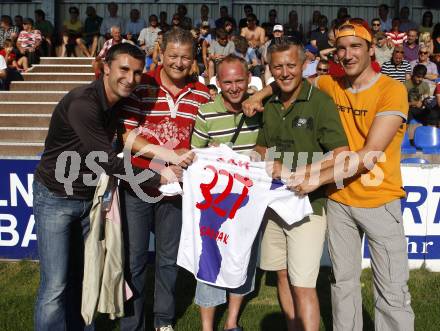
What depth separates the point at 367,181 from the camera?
12.5 ft

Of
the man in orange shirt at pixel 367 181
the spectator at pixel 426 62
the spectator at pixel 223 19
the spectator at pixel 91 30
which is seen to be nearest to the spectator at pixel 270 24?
the spectator at pixel 223 19

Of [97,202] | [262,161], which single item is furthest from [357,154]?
[97,202]

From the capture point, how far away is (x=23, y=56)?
45.6ft

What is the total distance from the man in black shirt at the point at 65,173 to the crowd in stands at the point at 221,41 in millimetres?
7074

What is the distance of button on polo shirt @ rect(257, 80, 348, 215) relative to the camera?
374cm

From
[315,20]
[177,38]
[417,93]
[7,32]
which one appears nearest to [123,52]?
[177,38]

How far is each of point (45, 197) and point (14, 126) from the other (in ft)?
27.7

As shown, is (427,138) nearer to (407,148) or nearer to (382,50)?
(407,148)

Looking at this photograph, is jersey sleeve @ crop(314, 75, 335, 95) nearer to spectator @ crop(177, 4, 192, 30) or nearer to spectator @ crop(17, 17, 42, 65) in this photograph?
spectator @ crop(177, 4, 192, 30)

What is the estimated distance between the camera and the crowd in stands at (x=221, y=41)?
1197 cm

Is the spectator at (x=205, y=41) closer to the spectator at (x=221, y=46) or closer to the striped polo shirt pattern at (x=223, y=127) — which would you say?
the spectator at (x=221, y=46)

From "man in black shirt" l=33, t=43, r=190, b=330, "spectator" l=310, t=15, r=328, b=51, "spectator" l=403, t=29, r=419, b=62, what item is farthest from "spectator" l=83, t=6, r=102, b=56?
"man in black shirt" l=33, t=43, r=190, b=330

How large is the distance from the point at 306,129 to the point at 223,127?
2.11 feet

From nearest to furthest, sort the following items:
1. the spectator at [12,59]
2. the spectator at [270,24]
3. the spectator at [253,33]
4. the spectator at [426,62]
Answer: the spectator at [426,62] < the spectator at [12,59] < the spectator at [253,33] < the spectator at [270,24]
